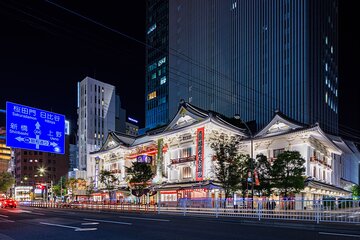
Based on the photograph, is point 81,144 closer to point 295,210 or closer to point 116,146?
point 116,146

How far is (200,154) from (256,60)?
3788 centimetres

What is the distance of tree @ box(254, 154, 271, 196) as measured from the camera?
36.7 metres

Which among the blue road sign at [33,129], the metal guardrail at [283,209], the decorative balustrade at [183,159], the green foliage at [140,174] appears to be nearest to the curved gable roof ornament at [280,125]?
the decorative balustrade at [183,159]

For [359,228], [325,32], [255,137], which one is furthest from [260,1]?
[359,228]

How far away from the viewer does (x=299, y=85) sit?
68.8 metres

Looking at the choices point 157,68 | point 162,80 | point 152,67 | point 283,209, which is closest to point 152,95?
point 162,80

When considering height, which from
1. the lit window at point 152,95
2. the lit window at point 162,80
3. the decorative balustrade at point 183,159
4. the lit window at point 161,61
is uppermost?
the lit window at point 161,61

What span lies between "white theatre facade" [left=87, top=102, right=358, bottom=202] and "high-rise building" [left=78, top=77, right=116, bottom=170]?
51783mm

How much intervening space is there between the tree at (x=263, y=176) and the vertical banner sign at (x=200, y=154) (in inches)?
369

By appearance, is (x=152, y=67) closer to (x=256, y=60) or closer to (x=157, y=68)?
(x=157, y=68)

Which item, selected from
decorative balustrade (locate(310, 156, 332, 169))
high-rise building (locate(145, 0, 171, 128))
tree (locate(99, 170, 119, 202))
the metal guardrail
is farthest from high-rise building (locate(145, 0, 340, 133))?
the metal guardrail

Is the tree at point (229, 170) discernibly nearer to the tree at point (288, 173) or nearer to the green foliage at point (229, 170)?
the green foliage at point (229, 170)

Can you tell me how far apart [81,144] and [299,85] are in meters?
69.8

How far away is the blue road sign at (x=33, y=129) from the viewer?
22156mm
